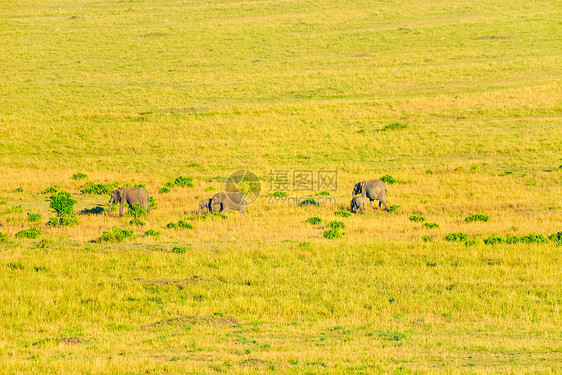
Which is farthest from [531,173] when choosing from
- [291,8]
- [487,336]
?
[291,8]

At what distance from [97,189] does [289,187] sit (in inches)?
463

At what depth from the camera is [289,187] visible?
128 ft

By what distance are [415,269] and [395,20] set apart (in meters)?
83.0

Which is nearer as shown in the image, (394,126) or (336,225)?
(336,225)

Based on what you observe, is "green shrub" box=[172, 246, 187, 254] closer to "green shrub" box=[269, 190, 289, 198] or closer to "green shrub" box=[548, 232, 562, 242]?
"green shrub" box=[269, 190, 289, 198]

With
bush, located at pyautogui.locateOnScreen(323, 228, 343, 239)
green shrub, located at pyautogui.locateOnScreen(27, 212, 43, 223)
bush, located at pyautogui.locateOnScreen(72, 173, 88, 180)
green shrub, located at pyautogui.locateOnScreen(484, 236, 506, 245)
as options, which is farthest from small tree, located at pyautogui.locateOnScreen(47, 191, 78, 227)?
green shrub, located at pyautogui.locateOnScreen(484, 236, 506, 245)

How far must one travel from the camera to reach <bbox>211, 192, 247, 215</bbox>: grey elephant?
28.5 metres

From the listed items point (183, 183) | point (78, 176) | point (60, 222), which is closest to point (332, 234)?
point (60, 222)

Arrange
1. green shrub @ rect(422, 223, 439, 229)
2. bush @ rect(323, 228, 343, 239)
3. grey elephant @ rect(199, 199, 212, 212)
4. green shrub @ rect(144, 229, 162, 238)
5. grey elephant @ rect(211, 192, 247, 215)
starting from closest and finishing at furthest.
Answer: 1. bush @ rect(323, 228, 343, 239)
2. green shrub @ rect(144, 229, 162, 238)
3. green shrub @ rect(422, 223, 439, 229)
4. grey elephant @ rect(211, 192, 247, 215)
5. grey elephant @ rect(199, 199, 212, 212)

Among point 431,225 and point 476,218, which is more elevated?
point 476,218

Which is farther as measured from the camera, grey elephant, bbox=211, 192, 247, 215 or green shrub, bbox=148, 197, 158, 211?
green shrub, bbox=148, 197, 158, 211

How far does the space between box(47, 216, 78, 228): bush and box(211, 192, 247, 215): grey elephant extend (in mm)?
6270

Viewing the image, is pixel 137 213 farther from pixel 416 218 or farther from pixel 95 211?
pixel 416 218

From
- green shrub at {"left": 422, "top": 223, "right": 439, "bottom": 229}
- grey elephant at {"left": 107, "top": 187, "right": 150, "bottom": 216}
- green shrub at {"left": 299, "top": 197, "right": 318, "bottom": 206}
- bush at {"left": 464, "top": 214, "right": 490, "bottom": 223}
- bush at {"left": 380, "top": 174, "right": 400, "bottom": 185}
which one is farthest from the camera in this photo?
bush at {"left": 380, "top": 174, "right": 400, "bottom": 185}
